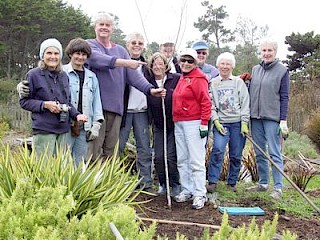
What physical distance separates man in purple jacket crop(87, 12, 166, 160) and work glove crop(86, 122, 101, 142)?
1.16ft

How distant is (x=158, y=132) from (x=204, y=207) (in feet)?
3.50

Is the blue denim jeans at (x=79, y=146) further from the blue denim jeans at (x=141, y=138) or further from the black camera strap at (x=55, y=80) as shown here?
the blue denim jeans at (x=141, y=138)

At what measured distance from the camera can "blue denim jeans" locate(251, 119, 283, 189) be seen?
6254 mm

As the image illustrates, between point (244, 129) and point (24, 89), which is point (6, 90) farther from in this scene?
point (24, 89)

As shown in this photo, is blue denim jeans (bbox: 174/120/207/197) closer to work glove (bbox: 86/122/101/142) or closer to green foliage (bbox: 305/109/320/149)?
work glove (bbox: 86/122/101/142)

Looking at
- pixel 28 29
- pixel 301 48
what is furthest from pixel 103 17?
pixel 28 29

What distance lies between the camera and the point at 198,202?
18.1ft

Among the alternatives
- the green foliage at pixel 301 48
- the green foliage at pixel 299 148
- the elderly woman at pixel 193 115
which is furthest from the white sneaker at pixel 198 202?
the green foliage at pixel 301 48

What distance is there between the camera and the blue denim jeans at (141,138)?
20.0 feet

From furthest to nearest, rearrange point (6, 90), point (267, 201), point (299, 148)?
1. point (6, 90)
2. point (299, 148)
3. point (267, 201)

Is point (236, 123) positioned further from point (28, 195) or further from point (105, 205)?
point (28, 195)

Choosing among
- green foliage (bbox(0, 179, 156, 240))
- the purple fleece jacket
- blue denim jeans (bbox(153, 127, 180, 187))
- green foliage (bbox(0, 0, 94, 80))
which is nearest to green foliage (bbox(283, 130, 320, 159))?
blue denim jeans (bbox(153, 127, 180, 187))

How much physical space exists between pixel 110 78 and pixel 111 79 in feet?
0.05

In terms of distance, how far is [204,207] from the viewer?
559 centimetres
